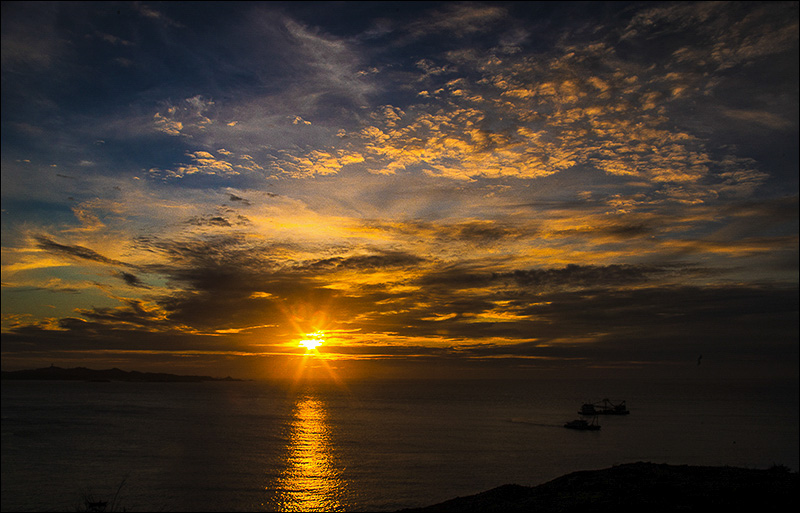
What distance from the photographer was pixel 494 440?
90688 millimetres

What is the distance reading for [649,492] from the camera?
17.6 metres

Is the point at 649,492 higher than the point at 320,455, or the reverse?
the point at 649,492

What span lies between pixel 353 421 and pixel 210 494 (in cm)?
7883

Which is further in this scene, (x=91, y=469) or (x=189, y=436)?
(x=189, y=436)

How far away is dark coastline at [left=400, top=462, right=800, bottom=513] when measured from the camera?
614 inches

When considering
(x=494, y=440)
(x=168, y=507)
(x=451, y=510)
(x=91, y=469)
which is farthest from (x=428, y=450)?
(x=451, y=510)

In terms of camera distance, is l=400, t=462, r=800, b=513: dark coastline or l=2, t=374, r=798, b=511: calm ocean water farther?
l=2, t=374, r=798, b=511: calm ocean water

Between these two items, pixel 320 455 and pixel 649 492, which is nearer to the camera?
pixel 649 492

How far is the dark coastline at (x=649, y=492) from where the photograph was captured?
15.6 meters

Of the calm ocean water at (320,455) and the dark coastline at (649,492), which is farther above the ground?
the dark coastline at (649,492)

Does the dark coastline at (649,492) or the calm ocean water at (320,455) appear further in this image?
the calm ocean water at (320,455)

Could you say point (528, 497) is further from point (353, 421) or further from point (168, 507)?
point (353, 421)

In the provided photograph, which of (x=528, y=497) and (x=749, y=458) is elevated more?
(x=528, y=497)

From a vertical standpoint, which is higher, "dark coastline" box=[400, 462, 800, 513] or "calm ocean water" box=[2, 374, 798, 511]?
"dark coastline" box=[400, 462, 800, 513]
